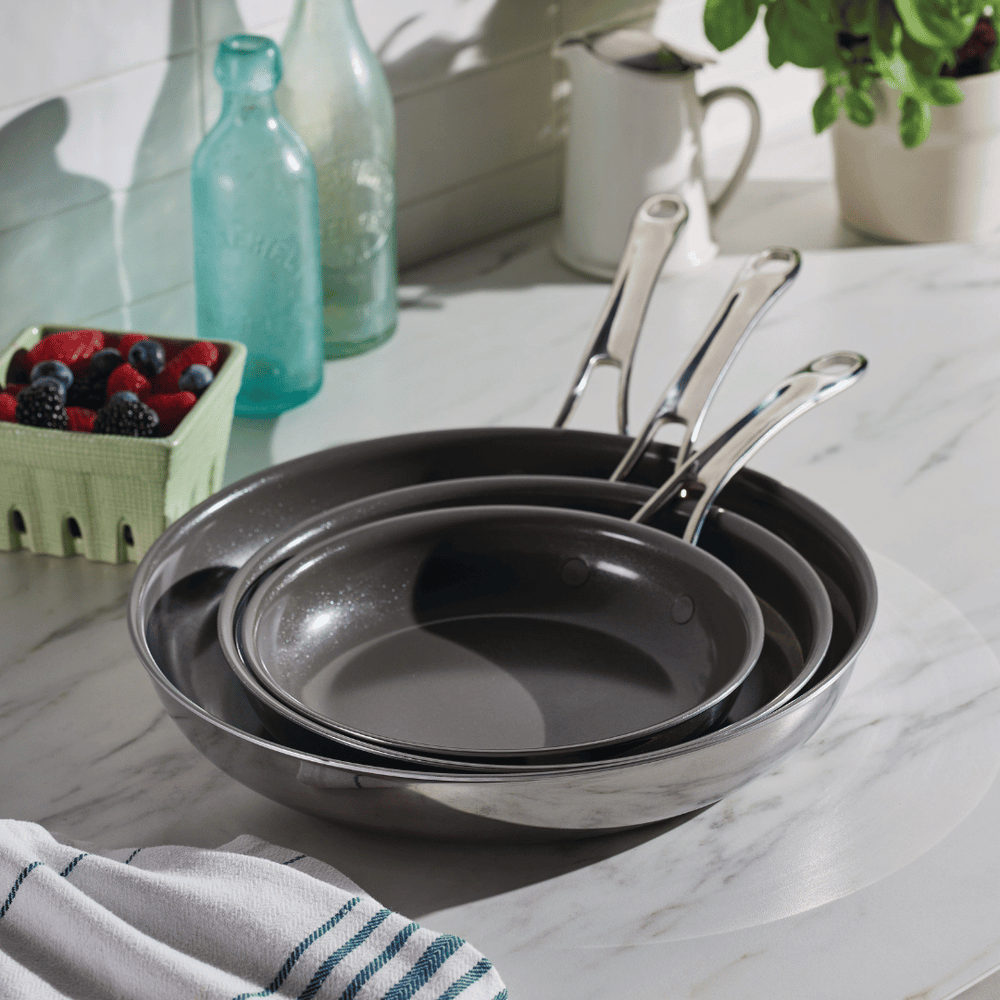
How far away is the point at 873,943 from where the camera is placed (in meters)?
0.55

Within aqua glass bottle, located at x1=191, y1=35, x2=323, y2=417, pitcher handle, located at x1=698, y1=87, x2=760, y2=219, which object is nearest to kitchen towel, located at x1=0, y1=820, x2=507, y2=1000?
aqua glass bottle, located at x1=191, y1=35, x2=323, y2=417

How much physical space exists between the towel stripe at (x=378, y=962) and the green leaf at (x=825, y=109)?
2.90 ft

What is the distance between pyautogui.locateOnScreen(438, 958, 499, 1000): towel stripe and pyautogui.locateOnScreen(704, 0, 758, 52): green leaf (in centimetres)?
86

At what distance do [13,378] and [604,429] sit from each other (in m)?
0.42

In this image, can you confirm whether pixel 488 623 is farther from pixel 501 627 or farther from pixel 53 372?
pixel 53 372

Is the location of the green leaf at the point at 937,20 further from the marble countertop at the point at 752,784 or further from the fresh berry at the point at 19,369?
the fresh berry at the point at 19,369

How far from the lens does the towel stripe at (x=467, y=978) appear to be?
481 mm

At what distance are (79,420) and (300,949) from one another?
1.31 ft

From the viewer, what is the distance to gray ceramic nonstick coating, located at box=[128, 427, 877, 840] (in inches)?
20.4

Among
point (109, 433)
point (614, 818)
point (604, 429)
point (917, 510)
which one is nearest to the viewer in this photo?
point (614, 818)

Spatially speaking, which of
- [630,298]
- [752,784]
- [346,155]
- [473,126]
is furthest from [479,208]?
[752,784]

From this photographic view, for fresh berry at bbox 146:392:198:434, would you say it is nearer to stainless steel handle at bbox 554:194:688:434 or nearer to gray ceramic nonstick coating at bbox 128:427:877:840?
gray ceramic nonstick coating at bbox 128:427:877:840

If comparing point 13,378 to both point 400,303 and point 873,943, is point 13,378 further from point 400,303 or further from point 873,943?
point 873,943

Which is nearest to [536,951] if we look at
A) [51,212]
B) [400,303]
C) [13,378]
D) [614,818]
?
[614,818]
